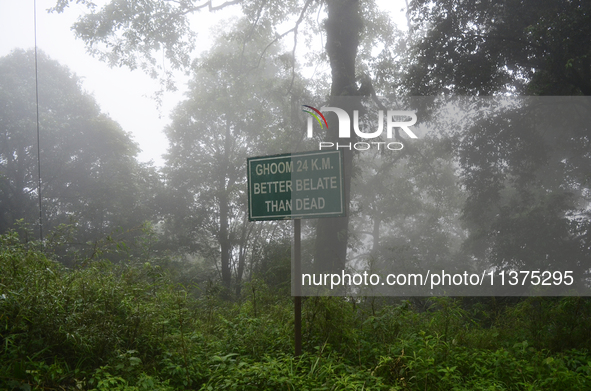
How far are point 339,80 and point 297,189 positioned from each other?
25.7 ft

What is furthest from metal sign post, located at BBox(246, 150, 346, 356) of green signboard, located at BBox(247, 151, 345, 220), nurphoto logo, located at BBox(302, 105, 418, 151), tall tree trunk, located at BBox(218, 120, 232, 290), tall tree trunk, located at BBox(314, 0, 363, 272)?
tall tree trunk, located at BBox(218, 120, 232, 290)

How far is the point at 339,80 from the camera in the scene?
11125mm

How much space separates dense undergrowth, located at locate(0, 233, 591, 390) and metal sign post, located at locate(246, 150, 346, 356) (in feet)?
2.01

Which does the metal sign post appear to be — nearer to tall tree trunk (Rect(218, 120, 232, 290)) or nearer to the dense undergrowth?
the dense undergrowth

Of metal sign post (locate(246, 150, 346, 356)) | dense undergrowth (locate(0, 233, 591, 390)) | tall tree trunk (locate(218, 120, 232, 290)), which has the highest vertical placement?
tall tree trunk (locate(218, 120, 232, 290))

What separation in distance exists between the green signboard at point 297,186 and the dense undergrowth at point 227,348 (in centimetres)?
133

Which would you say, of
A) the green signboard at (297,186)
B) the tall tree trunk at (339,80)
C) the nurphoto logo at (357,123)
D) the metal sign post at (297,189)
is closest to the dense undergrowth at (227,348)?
the metal sign post at (297,189)

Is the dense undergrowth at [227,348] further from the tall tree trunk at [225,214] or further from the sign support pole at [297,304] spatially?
the tall tree trunk at [225,214]

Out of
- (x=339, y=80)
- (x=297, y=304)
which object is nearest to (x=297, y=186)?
(x=297, y=304)

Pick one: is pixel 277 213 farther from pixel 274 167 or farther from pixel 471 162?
pixel 471 162

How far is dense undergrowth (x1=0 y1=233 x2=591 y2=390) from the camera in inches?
140

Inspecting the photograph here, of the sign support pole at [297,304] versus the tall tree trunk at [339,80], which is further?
the tall tree trunk at [339,80]

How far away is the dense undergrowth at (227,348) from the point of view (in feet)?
11.6

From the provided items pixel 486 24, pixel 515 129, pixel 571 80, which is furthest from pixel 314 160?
pixel 515 129
